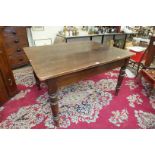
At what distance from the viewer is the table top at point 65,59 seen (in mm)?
1112

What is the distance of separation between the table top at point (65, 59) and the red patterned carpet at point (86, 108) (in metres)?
0.70

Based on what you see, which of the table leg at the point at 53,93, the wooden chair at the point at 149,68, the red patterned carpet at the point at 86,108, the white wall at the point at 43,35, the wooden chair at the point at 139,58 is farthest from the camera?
the white wall at the point at 43,35

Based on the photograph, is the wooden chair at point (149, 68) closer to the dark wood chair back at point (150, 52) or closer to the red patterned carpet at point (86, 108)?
the dark wood chair back at point (150, 52)

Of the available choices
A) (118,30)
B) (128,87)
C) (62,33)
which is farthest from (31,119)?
(118,30)

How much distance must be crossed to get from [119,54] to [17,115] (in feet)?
4.83

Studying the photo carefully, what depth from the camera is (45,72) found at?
108cm

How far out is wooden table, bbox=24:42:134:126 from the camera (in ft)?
3.65

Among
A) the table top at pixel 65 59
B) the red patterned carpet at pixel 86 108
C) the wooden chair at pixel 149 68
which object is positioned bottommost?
the red patterned carpet at pixel 86 108

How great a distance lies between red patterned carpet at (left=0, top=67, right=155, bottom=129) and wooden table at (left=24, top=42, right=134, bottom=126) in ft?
0.96

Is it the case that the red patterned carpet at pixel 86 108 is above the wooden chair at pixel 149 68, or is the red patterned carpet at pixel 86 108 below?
below

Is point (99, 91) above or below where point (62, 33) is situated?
below

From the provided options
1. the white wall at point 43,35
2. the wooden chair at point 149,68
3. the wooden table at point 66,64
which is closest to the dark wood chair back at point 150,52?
the wooden chair at point 149,68

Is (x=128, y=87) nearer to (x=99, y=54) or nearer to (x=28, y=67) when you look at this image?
(x=99, y=54)

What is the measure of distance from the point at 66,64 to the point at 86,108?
2.52ft
